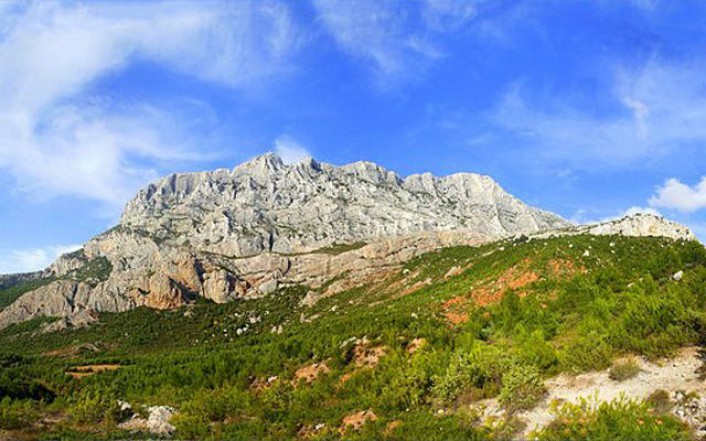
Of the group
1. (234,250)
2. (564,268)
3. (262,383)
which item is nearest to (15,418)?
(262,383)

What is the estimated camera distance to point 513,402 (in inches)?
823

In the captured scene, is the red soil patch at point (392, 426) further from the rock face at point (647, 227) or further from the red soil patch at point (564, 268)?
the rock face at point (647, 227)

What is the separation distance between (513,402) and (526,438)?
8.94ft

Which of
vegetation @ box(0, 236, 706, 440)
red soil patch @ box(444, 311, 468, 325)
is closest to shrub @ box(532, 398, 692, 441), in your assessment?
vegetation @ box(0, 236, 706, 440)

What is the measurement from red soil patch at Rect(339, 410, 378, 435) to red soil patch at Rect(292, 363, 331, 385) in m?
11.0

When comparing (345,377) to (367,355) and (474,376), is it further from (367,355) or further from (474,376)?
(474,376)

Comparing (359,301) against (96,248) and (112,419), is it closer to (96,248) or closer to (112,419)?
(112,419)

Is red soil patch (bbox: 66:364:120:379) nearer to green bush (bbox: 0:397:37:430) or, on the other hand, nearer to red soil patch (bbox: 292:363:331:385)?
green bush (bbox: 0:397:37:430)

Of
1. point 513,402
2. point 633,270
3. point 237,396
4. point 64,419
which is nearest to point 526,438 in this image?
point 513,402

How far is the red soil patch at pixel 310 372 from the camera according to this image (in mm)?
38500

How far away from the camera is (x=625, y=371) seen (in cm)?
2028

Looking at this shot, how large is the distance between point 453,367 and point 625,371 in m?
8.28

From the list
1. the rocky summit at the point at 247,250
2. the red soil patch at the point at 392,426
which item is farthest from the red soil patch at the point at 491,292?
the rocky summit at the point at 247,250

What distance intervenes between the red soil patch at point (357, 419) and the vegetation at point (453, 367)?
1.27 ft
